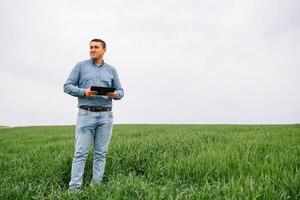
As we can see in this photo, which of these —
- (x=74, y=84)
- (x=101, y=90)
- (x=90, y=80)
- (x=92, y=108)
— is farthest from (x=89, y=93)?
(x=74, y=84)

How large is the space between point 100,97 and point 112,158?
6.50 feet

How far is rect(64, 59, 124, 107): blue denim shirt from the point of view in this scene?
19.1 feet

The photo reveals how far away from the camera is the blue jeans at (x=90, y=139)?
5625mm

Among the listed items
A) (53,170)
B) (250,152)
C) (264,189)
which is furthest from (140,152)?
(264,189)

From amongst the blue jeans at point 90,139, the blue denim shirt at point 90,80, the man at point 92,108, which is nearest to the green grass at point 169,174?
the blue jeans at point 90,139

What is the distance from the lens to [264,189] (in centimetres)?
404

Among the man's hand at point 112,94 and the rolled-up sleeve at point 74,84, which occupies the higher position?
the rolled-up sleeve at point 74,84

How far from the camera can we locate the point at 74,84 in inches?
235

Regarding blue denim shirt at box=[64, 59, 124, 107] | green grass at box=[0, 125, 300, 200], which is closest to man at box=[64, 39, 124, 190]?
blue denim shirt at box=[64, 59, 124, 107]

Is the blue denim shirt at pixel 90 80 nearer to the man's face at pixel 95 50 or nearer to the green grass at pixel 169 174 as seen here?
the man's face at pixel 95 50

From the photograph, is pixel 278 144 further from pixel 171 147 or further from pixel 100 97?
pixel 100 97

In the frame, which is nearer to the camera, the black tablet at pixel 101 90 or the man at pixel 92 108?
the black tablet at pixel 101 90

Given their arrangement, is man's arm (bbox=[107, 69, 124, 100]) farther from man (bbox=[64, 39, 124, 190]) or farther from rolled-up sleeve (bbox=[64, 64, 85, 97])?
rolled-up sleeve (bbox=[64, 64, 85, 97])

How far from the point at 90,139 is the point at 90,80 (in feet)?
3.55
